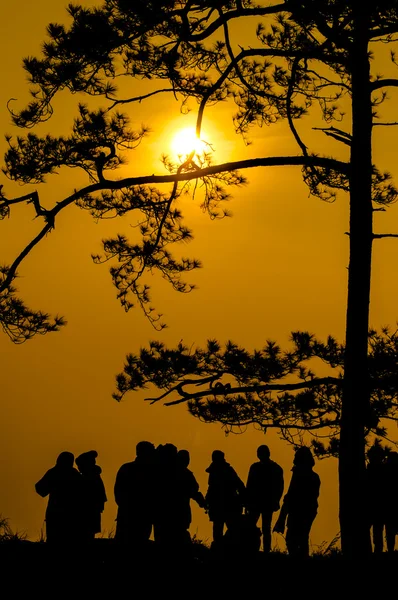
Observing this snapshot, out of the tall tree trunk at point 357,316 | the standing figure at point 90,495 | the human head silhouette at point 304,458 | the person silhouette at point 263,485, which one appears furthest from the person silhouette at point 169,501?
the tall tree trunk at point 357,316

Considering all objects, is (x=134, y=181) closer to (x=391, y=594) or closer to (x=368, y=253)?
(x=368, y=253)

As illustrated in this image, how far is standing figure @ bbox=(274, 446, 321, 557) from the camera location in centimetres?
883

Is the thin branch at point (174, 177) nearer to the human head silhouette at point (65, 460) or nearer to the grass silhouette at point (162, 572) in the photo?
the human head silhouette at point (65, 460)

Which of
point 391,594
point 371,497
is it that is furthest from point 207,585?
point 371,497

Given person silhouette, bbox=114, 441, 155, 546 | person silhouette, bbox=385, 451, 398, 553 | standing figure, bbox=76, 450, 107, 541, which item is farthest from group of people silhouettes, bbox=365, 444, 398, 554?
standing figure, bbox=76, 450, 107, 541

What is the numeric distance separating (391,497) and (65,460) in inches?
144

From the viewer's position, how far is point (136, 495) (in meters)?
8.20

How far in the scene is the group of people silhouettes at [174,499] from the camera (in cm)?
755

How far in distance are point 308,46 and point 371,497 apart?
4.86 meters

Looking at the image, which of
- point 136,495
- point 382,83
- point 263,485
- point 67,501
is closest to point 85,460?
point 67,501

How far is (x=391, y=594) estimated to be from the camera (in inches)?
267

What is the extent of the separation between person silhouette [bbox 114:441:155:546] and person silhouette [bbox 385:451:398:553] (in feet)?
8.43

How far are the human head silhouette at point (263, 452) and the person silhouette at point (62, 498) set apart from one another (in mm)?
2126

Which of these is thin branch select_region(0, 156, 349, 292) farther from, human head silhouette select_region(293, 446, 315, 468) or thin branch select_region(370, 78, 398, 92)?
human head silhouette select_region(293, 446, 315, 468)
